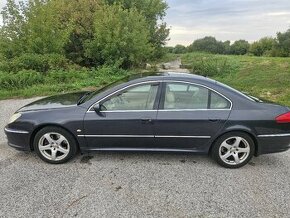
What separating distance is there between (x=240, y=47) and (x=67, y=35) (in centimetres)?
4122

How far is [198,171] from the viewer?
4.07 m

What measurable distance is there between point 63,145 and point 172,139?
1.59m

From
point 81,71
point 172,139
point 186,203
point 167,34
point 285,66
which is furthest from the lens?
point 167,34

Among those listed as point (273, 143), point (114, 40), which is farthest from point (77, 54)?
point (273, 143)

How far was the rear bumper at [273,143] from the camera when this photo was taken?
4.07 metres

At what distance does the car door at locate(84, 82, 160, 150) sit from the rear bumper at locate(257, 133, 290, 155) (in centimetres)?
155

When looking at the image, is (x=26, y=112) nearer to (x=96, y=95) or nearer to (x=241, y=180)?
(x=96, y=95)

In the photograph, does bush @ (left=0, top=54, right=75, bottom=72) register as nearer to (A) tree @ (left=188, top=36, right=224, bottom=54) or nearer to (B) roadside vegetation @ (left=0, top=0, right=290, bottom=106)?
(B) roadside vegetation @ (left=0, top=0, right=290, bottom=106)

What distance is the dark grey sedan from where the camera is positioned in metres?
4.05

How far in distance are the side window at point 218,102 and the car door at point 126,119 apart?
0.79m

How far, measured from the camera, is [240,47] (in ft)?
157

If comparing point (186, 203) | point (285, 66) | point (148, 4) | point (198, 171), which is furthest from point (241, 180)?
point (148, 4)

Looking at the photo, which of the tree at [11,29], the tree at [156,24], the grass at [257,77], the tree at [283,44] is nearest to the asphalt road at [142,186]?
the grass at [257,77]

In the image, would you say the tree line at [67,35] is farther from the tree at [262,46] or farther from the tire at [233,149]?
the tree at [262,46]
